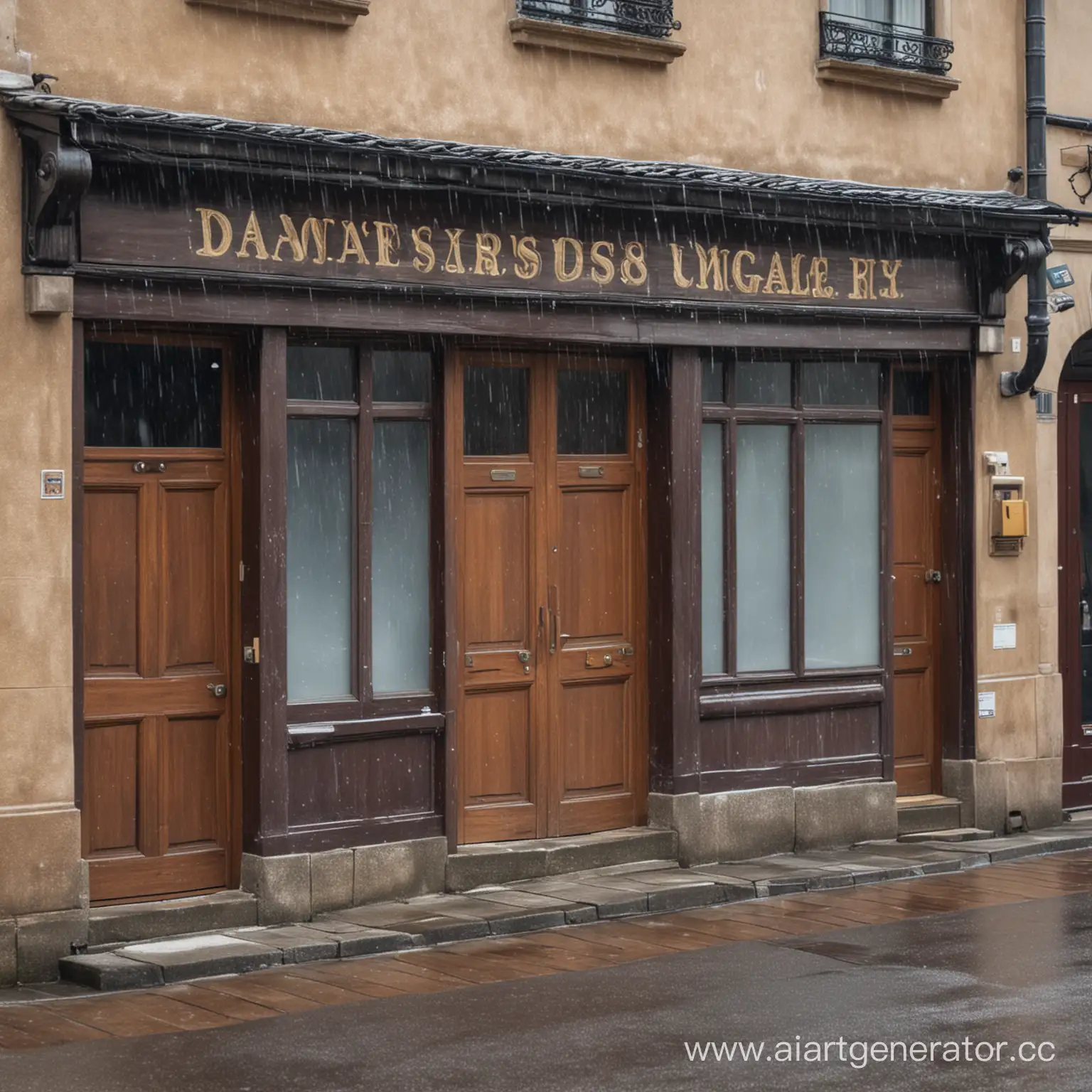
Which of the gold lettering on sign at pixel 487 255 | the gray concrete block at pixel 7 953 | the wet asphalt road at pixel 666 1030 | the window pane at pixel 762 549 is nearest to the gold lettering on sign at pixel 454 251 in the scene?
the gold lettering on sign at pixel 487 255

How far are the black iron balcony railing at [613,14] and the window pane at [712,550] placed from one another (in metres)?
2.36

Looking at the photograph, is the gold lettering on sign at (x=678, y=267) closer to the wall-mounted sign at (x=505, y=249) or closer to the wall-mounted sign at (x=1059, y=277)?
the wall-mounted sign at (x=505, y=249)

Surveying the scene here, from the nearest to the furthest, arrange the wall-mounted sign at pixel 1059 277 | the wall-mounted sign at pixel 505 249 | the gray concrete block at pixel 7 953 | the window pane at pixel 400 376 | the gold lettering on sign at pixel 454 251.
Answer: the gray concrete block at pixel 7 953, the wall-mounted sign at pixel 505 249, the gold lettering on sign at pixel 454 251, the window pane at pixel 400 376, the wall-mounted sign at pixel 1059 277

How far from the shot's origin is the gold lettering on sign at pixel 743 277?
12.3 meters

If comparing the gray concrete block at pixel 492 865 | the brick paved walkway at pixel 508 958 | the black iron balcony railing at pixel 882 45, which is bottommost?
the brick paved walkway at pixel 508 958

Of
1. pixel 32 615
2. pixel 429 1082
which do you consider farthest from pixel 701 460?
pixel 429 1082

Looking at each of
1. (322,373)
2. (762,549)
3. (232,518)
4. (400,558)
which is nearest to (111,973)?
(232,518)

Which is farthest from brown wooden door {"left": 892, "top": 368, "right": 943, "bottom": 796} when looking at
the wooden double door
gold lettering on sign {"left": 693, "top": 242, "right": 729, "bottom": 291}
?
the wooden double door

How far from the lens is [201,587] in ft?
35.1

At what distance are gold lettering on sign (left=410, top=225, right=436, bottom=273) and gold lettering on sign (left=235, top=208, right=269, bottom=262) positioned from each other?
0.91 meters

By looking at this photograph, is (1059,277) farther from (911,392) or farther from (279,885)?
(279,885)

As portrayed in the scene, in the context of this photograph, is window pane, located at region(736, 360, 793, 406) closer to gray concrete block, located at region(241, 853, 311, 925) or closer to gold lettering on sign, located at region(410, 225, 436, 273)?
gold lettering on sign, located at region(410, 225, 436, 273)

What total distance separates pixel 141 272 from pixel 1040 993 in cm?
523

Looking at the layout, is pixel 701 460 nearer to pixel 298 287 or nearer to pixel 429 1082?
Answer: pixel 298 287
